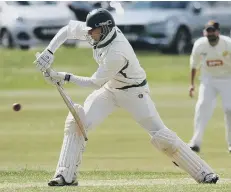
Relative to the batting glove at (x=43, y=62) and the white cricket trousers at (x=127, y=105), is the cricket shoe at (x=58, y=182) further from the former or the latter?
the batting glove at (x=43, y=62)

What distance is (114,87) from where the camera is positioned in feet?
30.9

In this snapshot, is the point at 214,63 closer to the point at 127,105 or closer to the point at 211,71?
the point at 211,71

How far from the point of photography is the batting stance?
29.8 ft

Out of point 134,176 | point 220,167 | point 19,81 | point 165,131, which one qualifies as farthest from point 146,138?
point 19,81

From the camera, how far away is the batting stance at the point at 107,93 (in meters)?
9.09

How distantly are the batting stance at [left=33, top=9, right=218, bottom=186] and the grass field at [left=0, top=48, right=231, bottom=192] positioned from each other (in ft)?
0.77

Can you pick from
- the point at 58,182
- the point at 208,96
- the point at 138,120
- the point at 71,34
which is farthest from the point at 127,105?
the point at 208,96

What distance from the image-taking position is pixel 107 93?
9.47 meters

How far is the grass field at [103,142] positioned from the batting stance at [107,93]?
0.23 m

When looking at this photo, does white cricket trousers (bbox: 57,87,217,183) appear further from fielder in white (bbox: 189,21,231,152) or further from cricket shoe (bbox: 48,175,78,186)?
fielder in white (bbox: 189,21,231,152)

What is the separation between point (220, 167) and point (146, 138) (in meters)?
3.09

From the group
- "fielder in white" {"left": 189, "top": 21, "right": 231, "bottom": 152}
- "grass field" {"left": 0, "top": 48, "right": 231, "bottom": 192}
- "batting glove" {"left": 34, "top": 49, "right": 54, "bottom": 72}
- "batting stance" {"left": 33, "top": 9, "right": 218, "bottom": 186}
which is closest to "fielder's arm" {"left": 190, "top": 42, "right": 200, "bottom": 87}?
"fielder in white" {"left": 189, "top": 21, "right": 231, "bottom": 152}

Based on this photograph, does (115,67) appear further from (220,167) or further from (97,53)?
(220,167)

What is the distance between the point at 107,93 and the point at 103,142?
4474mm
